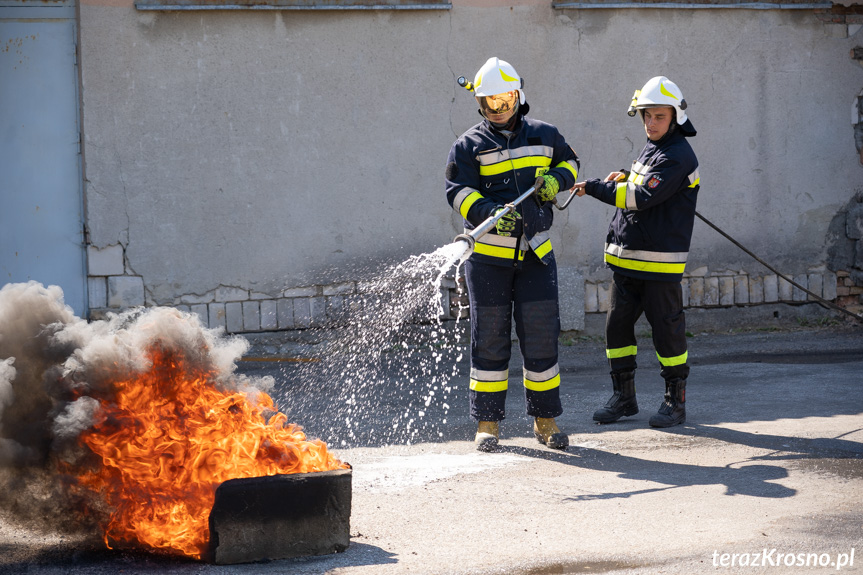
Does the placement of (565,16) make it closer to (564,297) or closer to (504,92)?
(564,297)

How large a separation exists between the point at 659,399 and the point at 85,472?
4.49 meters

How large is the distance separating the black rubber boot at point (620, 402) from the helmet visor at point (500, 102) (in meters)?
2.05

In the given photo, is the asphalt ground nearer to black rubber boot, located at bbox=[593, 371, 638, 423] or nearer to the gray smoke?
black rubber boot, located at bbox=[593, 371, 638, 423]

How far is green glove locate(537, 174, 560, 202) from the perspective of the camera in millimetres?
5609

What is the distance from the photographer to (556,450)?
18.7 ft

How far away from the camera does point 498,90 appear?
5578mm

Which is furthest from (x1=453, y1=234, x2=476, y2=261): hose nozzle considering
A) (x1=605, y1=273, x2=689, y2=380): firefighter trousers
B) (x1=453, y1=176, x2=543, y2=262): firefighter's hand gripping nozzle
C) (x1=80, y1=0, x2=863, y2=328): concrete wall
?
(x1=80, y1=0, x2=863, y2=328): concrete wall

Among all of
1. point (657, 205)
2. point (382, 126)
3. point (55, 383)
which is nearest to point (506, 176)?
point (657, 205)

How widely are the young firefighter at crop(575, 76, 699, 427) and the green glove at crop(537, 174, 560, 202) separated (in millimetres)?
526

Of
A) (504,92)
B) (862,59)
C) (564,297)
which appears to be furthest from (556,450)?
(862,59)

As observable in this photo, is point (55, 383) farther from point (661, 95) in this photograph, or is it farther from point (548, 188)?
point (661, 95)

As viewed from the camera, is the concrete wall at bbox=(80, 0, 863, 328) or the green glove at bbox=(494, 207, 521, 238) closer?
the green glove at bbox=(494, 207, 521, 238)

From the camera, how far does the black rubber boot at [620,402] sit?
638 centimetres

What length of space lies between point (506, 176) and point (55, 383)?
296cm
